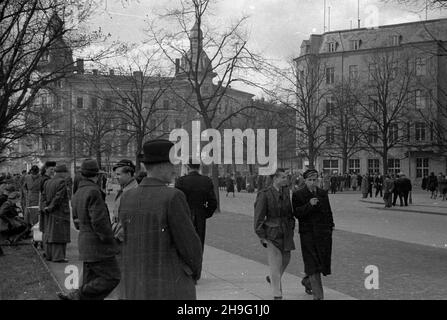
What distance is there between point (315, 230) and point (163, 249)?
442 cm

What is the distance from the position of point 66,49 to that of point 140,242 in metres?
12.3

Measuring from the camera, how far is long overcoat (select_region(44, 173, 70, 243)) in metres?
12.1

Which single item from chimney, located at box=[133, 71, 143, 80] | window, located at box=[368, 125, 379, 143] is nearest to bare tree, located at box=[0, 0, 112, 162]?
chimney, located at box=[133, 71, 143, 80]

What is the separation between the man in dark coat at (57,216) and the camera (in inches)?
478

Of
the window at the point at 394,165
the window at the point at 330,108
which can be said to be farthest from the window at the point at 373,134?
the window at the point at 394,165

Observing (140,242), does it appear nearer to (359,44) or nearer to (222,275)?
(222,275)

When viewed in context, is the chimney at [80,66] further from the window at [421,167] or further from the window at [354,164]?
the window at [354,164]

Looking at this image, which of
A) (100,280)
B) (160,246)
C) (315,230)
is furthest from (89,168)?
(160,246)

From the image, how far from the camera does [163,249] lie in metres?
4.36

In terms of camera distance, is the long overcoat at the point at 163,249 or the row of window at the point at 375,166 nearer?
the long overcoat at the point at 163,249

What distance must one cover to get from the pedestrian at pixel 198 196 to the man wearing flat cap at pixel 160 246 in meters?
5.52

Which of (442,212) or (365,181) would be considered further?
(365,181)

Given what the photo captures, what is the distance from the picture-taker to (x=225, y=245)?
15281 mm
